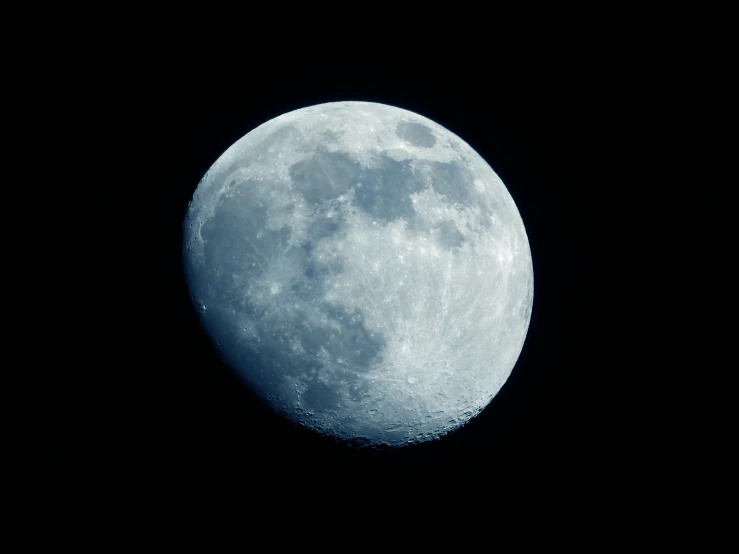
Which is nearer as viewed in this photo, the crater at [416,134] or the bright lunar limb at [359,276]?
the bright lunar limb at [359,276]

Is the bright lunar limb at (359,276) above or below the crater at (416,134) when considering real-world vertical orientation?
below

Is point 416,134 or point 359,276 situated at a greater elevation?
point 416,134

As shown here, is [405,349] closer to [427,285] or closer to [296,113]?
[427,285]

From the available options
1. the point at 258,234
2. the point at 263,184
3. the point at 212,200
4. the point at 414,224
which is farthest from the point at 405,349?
the point at 212,200

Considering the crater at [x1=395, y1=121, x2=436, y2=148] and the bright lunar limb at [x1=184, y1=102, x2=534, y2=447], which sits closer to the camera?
the bright lunar limb at [x1=184, y1=102, x2=534, y2=447]
